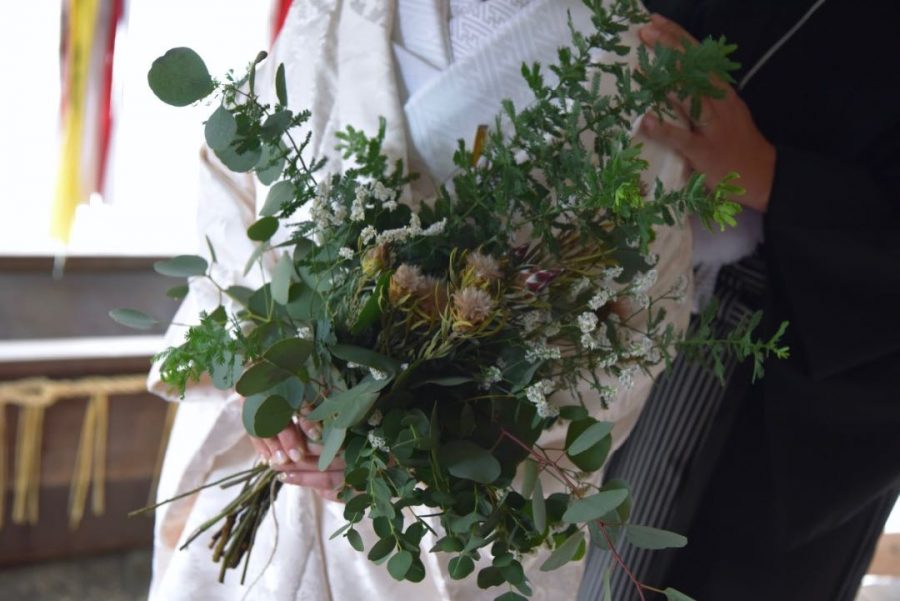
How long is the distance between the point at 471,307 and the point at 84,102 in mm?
1517

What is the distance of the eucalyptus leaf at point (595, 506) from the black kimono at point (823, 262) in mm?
442

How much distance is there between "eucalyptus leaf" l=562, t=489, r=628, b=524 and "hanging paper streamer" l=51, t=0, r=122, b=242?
5.18 feet

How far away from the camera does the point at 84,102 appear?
1904mm

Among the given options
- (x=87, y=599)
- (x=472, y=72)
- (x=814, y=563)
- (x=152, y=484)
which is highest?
(x=472, y=72)

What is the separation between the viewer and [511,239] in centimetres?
76

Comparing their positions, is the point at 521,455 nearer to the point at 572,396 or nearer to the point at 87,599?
the point at 572,396

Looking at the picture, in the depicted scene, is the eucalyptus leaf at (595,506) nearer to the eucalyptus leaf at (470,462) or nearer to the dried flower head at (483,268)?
the eucalyptus leaf at (470,462)

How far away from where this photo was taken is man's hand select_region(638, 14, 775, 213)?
90cm

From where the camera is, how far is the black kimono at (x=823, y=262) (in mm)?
978

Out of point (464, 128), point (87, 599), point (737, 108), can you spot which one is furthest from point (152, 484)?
point (737, 108)

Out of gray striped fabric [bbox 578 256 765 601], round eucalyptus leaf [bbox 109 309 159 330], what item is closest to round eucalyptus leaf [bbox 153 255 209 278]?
round eucalyptus leaf [bbox 109 309 159 330]

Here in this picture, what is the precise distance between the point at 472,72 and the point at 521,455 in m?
0.38

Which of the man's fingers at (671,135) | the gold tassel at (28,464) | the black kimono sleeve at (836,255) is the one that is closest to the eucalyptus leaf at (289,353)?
the man's fingers at (671,135)

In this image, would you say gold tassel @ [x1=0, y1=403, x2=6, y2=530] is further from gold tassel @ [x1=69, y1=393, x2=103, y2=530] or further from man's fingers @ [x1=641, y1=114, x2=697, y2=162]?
man's fingers @ [x1=641, y1=114, x2=697, y2=162]
